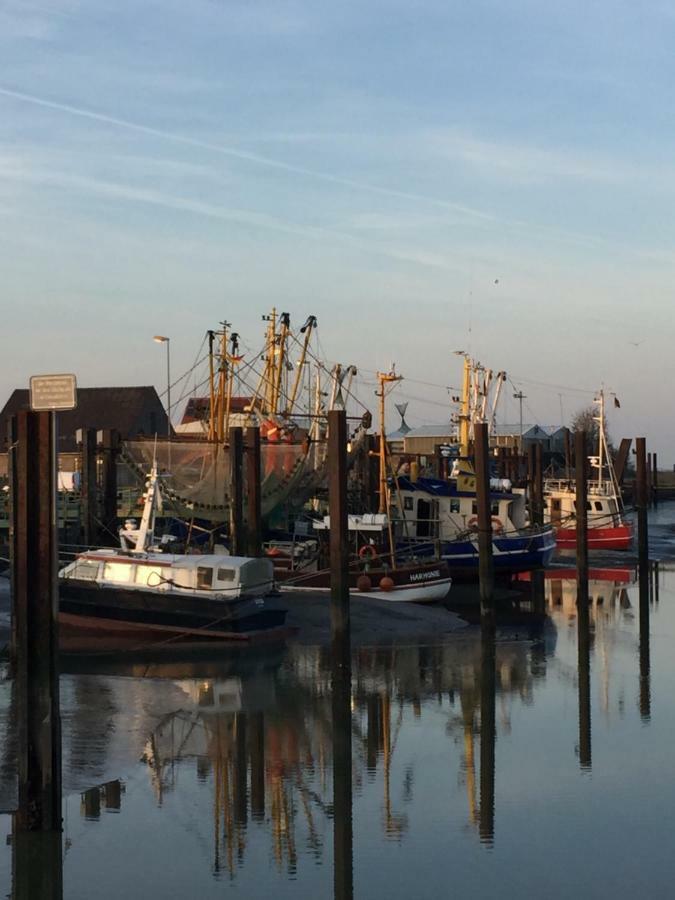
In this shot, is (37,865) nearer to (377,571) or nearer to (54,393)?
(54,393)

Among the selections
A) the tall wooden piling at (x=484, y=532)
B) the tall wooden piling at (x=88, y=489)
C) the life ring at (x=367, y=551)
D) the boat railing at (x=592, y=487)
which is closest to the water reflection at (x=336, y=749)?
the tall wooden piling at (x=484, y=532)

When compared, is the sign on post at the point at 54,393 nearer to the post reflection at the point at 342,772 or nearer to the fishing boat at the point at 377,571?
the post reflection at the point at 342,772

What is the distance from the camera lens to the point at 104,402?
8206 centimetres

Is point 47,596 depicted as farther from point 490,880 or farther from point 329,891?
point 490,880

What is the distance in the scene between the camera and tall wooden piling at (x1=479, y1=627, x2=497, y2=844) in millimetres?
16205

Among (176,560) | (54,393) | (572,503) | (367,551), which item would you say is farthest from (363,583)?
(572,503)

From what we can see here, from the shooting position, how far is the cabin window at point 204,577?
89.2ft

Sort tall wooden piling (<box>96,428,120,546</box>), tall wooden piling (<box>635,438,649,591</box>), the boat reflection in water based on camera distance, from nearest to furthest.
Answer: the boat reflection in water → tall wooden piling (<box>96,428,120,546</box>) → tall wooden piling (<box>635,438,649,591</box>)

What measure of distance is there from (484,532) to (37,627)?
1817 cm

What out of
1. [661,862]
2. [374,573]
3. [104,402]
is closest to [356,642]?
[374,573]

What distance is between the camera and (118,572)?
2744cm

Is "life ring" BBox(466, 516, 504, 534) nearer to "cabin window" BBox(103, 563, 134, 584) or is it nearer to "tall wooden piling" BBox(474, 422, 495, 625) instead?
"tall wooden piling" BBox(474, 422, 495, 625)

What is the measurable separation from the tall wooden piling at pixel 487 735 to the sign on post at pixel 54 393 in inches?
285

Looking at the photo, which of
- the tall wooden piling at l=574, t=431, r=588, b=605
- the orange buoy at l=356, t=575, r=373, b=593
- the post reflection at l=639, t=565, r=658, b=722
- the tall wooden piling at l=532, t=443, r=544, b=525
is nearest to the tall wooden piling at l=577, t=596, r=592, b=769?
the tall wooden piling at l=574, t=431, r=588, b=605
